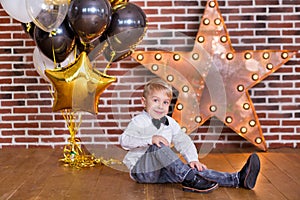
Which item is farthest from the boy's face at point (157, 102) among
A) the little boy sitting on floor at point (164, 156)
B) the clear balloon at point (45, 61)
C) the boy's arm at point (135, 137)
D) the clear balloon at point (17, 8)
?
the clear balloon at point (17, 8)

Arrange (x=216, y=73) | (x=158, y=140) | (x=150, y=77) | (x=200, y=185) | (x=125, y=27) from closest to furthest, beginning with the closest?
(x=200, y=185)
(x=158, y=140)
(x=125, y=27)
(x=216, y=73)
(x=150, y=77)

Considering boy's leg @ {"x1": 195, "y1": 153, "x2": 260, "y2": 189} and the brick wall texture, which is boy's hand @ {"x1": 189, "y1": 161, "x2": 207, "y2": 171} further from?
the brick wall texture

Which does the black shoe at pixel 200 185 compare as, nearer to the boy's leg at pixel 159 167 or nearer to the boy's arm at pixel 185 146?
the boy's leg at pixel 159 167

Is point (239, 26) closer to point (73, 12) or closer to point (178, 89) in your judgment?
point (178, 89)

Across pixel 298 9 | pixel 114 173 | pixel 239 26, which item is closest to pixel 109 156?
pixel 114 173

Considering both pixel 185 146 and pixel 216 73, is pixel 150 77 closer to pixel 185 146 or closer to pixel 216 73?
pixel 216 73

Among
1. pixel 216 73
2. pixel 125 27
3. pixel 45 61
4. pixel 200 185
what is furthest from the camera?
pixel 216 73

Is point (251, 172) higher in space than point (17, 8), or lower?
lower

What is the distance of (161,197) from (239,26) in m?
1.80

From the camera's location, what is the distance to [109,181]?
9.25 ft

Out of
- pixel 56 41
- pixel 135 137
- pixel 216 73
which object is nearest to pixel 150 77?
pixel 216 73

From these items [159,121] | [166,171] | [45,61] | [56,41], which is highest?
[56,41]

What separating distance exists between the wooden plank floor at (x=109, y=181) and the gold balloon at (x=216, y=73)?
0.28 m

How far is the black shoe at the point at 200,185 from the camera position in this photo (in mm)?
2527
